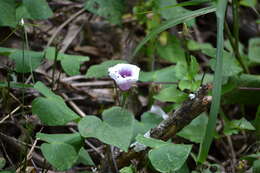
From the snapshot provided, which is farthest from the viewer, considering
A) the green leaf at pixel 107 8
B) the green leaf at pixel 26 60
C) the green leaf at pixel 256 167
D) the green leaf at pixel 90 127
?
the green leaf at pixel 107 8

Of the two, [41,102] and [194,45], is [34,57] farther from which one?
[194,45]

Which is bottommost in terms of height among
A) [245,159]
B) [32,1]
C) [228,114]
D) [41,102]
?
[228,114]

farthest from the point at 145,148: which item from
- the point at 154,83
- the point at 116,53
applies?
the point at 116,53

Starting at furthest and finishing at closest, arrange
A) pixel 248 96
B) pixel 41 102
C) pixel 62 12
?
pixel 62 12 < pixel 248 96 < pixel 41 102

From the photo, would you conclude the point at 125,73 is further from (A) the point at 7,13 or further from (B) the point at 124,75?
(A) the point at 7,13

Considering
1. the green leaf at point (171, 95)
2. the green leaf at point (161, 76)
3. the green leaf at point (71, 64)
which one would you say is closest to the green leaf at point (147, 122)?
the green leaf at point (171, 95)

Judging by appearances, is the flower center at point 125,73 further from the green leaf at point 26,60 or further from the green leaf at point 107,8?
the green leaf at point 107,8

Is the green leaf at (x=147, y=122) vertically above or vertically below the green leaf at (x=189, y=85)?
below
